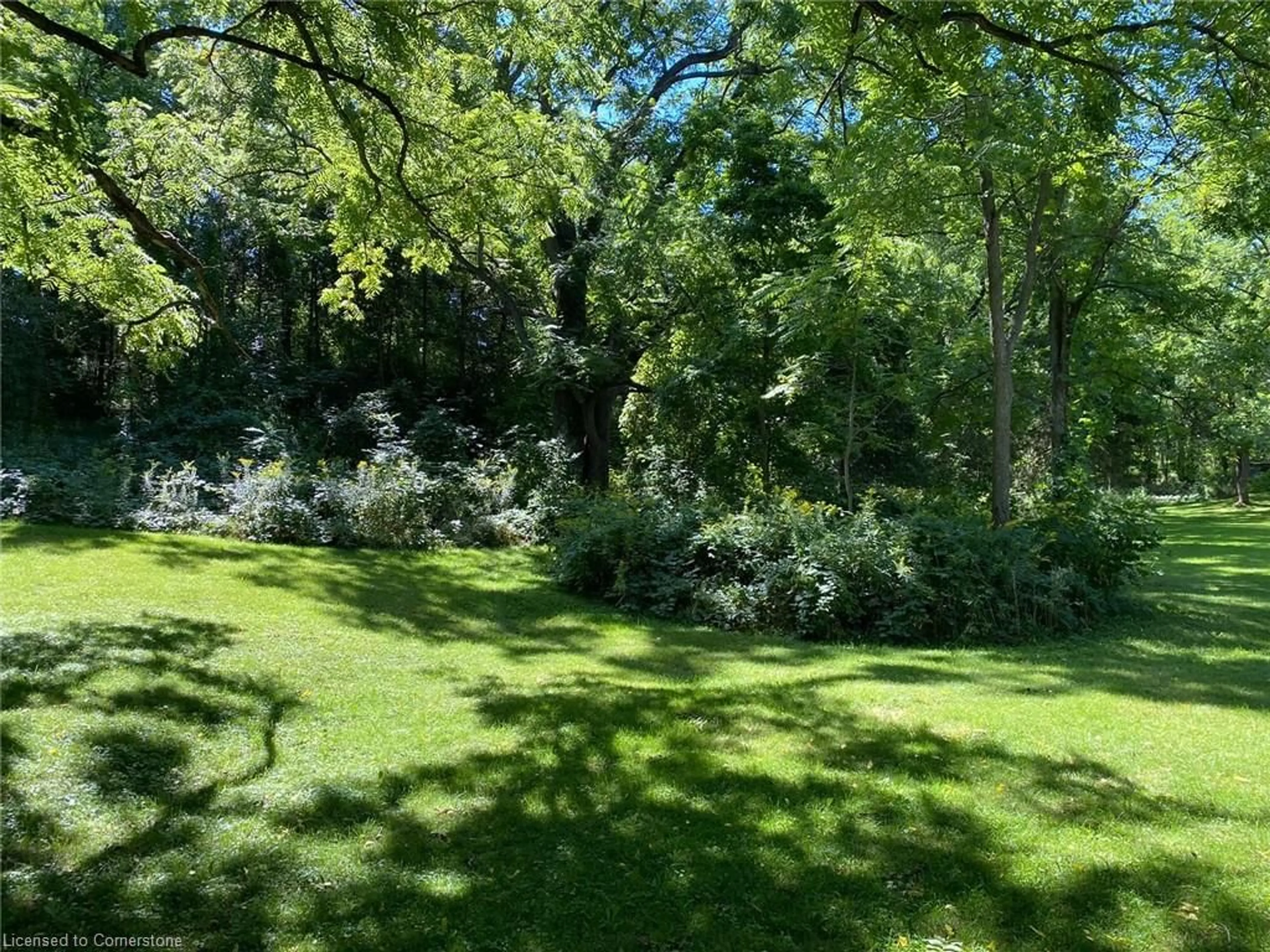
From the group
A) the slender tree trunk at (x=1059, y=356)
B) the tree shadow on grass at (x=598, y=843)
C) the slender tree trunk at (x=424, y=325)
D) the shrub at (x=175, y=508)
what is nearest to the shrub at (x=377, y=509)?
the shrub at (x=175, y=508)

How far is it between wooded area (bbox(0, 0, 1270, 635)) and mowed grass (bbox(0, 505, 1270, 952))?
3025 millimetres

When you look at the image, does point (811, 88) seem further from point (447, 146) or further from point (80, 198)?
point (80, 198)

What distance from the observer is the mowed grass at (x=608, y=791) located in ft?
9.64

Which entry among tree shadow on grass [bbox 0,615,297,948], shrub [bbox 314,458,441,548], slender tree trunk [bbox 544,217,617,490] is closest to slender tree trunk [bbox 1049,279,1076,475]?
slender tree trunk [bbox 544,217,617,490]

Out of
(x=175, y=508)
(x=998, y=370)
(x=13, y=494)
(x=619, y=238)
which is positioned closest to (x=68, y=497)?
(x=13, y=494)

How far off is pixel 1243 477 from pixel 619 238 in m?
32.2

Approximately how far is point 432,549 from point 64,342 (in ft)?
37.2

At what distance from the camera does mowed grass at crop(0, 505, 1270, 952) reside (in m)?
2.94

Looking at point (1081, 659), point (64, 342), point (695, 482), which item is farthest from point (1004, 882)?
point (64, 342)

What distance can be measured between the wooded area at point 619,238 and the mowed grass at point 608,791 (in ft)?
9.93

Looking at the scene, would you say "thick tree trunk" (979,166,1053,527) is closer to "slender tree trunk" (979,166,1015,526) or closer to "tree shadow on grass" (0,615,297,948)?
"slender tree trunk" (979,166,1015,526)

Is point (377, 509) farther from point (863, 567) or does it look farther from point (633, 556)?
point (863, 567)

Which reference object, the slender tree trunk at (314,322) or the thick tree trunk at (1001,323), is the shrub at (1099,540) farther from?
the slender tree trunk at (314,322)

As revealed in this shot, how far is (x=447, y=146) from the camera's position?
704 cm
